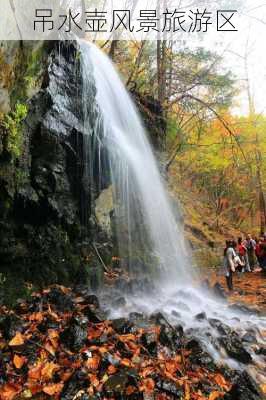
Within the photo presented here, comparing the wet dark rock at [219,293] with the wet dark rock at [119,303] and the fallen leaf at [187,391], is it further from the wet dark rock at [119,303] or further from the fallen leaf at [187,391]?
the fallen leaf at [187,391]

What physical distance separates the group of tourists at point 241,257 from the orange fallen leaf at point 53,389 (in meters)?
6.90

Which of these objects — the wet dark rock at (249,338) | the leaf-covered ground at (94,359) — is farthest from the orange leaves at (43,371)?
the wet dark rock at (249,338)

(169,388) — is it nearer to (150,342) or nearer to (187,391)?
(187,391)

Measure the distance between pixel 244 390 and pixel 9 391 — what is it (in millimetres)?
2630

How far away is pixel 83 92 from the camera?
8.30m

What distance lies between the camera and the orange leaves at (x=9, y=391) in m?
3.45

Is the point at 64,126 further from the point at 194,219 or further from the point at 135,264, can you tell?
the point at 194,219

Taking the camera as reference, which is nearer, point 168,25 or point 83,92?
point 83,92

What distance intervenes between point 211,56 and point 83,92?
659 centimetres

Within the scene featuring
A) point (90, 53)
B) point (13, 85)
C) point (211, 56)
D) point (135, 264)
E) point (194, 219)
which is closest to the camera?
point (13, 85)

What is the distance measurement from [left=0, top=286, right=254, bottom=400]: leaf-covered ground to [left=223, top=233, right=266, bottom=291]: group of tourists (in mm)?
4682

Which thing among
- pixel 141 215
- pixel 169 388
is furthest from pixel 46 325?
pixel 141 215

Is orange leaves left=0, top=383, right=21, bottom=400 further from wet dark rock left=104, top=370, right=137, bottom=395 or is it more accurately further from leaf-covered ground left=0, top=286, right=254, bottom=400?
wet dark rock left=104, top=370, right=137, bottom=395

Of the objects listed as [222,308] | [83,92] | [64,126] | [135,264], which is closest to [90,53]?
[83,92]
